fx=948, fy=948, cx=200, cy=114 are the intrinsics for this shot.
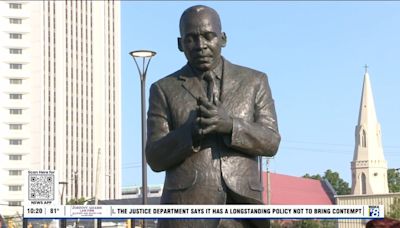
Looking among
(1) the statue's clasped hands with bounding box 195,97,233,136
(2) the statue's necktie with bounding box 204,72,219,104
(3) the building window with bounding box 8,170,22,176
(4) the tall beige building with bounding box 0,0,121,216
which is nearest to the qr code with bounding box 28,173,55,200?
(2) the statue's necktie with bounding box 204,72,219,104

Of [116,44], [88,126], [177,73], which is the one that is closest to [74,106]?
[88,126]

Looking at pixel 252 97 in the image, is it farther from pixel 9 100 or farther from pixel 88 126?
pixel 88 126

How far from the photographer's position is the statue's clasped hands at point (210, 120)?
6535 mm

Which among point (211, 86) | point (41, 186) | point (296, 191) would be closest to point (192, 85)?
point (211, 86)

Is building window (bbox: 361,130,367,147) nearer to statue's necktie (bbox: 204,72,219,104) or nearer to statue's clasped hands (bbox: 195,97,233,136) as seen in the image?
statue's necktie (bbox: 204,72,219,104)

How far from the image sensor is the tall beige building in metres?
124

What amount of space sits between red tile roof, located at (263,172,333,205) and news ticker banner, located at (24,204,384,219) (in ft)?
277

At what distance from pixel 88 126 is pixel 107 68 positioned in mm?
9744

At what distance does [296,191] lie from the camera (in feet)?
328

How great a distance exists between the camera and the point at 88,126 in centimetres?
13862

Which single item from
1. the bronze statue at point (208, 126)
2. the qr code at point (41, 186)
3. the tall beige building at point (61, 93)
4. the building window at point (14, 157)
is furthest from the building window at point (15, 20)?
the bronze statue at point (208, 126)

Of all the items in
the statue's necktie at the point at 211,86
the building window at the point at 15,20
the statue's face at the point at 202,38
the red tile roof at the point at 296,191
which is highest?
the building window at the point at 15,20

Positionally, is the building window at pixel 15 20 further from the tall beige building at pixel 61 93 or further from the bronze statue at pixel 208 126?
the bronze statue at pixel 208 126

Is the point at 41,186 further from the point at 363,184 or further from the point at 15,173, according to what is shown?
the point at 363,184
